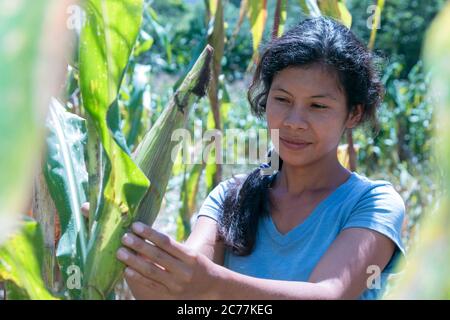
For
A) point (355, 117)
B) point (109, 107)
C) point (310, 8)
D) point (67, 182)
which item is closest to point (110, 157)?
point (109, 107)

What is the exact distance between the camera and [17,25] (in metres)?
0.24

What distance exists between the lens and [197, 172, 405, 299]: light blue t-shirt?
2.80 feet

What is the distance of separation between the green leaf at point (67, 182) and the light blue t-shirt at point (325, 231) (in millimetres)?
268

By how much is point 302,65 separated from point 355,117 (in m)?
0.14

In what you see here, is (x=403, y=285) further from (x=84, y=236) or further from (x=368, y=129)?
(x=368, y=129)

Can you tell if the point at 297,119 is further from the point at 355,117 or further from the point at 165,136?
the point at 165,136

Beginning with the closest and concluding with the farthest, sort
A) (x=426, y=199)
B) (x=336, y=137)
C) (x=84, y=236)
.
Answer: (x=84, y=236) < (x=336, y=137) < (x=426, y=199)

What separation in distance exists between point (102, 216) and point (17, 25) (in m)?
0.39

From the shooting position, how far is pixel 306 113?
2.97ft

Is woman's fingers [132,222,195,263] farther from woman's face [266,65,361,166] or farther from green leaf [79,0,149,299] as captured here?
woman's face [266,65,361,166]

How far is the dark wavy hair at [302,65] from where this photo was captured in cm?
95

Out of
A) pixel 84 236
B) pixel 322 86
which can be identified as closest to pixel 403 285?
pixel 84 236
